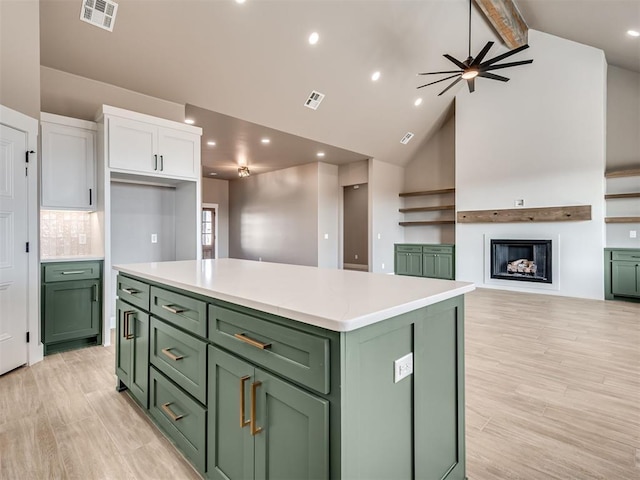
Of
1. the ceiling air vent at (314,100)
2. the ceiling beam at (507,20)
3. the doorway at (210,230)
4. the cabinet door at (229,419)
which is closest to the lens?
the cabinet door at (229,419)

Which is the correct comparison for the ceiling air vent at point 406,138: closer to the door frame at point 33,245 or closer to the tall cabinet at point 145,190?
the tall cabinet at point 145,190

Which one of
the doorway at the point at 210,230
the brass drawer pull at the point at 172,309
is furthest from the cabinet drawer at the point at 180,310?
the doorway at the point at 210,230

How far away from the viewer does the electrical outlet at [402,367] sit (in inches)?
43.9

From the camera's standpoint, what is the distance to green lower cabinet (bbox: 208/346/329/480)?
0.99 metres

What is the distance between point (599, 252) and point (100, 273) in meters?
7.30

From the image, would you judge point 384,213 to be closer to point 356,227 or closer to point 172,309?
point 356,227

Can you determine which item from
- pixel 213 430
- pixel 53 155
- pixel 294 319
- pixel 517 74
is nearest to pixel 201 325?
pixel 213 430

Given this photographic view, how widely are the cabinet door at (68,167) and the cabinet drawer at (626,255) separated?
749 centimetres

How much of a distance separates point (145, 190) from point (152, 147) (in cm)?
78

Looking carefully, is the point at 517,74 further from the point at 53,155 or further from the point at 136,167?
the point at 53,155

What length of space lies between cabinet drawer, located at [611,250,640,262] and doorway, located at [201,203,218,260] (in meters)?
9.77

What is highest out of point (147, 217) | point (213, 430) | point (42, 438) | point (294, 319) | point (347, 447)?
point (147, 217)

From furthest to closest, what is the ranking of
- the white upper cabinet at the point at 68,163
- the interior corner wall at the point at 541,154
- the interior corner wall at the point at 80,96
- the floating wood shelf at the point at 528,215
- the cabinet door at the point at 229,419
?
the floating wood shelf at the point at 528,215 < the interior corner wall at the point at 541,154 < the interior corner wall at the point at 80,96 < the white upper cabinet at the point at 68,163 < the cabinet door at the point at 229,419

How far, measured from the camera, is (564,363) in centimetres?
290
